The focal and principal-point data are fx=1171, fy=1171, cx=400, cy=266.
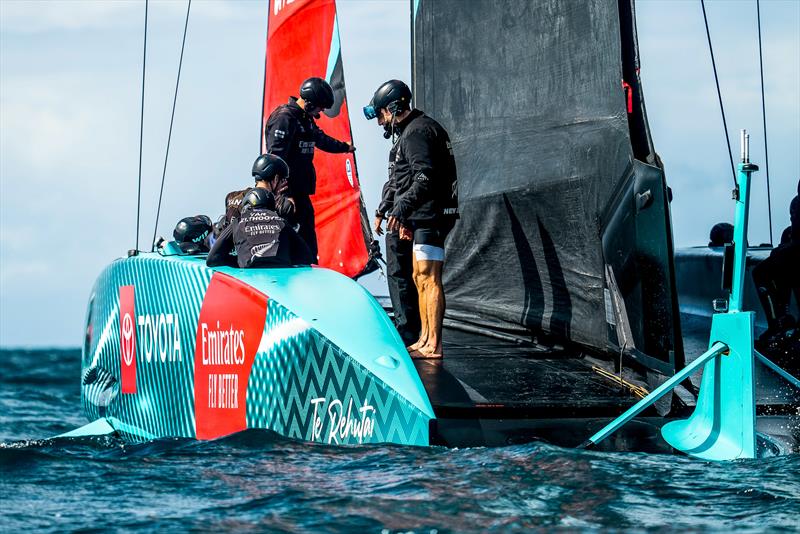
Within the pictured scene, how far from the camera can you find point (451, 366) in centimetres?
555

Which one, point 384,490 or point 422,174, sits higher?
point 422,174

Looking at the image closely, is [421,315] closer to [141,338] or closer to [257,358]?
[257,358]

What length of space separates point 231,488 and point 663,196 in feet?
7.41

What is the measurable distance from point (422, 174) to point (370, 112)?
73 centimetres

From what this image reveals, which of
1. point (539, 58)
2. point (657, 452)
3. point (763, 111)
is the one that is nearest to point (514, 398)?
point (657, 452)

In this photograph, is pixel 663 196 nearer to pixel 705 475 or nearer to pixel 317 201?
pixel 705 475

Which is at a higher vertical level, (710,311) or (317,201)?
(317,201)

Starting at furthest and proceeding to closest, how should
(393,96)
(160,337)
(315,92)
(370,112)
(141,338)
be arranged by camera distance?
(315,92) < (141,338) < (370,112) < (160,337) < (393,96)

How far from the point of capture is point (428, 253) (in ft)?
18.5

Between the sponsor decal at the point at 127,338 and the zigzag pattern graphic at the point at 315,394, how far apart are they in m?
1.61

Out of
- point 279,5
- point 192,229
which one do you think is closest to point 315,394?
point 192,229

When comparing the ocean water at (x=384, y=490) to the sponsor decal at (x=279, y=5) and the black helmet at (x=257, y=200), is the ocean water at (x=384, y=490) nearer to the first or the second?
the black helmet at (x=257, y=200)

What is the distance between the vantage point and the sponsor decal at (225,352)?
5203 mm

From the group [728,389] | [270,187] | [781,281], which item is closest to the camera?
[728,389]
